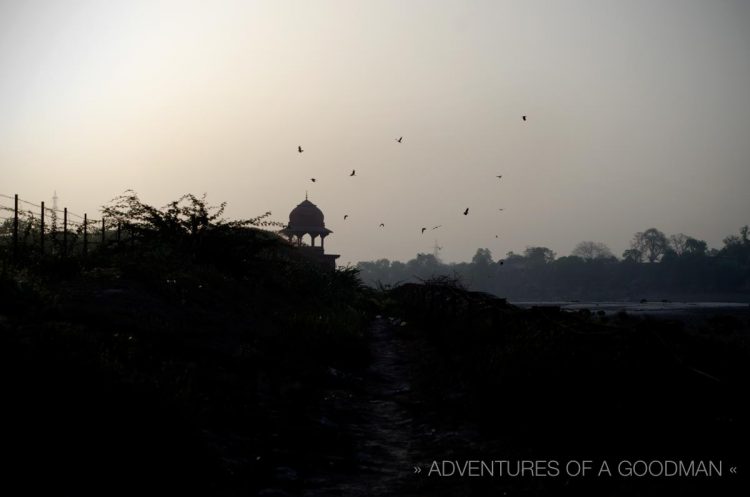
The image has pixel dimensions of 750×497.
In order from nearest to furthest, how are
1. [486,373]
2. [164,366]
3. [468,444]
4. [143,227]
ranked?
1. [468,444]
2. [164,366]
3. [486,373]
4. [143,227]

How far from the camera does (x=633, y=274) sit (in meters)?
132

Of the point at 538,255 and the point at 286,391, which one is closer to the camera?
the point at 286,391

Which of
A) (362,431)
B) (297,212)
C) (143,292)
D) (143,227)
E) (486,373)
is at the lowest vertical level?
(362,431)

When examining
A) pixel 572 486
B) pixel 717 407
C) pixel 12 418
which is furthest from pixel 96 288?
pixel 717 407

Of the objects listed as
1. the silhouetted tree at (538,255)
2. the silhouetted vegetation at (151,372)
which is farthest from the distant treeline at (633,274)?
the silhouetted vegetation at (151,372)

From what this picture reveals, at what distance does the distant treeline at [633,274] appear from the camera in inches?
4323

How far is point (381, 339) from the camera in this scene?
16875 mm

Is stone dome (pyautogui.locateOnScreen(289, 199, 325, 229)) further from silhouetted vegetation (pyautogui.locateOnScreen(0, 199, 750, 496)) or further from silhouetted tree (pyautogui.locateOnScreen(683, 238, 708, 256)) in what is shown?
silhouetted tree (pyautogui.locateOnScreen(683, 238, 708, 256))

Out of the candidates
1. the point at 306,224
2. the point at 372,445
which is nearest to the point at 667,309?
the point at 306,224

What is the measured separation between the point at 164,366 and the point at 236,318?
5.48m

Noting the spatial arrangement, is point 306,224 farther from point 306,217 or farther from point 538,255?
point 538,255

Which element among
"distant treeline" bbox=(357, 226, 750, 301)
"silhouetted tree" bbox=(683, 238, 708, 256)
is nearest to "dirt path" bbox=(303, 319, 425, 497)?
"distant treeline" bbox=(357, 226, 750, 301)

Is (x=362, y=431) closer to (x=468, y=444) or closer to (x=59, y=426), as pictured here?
(x=468, y=444)

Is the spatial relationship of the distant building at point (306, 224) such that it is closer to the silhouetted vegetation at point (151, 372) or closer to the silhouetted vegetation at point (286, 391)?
the silhouetted vegetation at point (151, 372)
